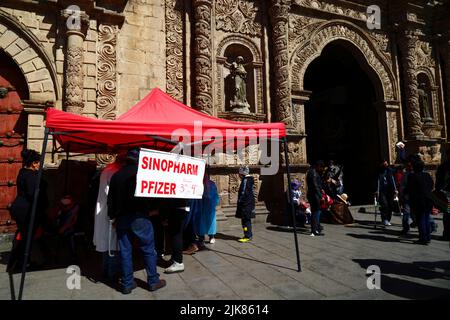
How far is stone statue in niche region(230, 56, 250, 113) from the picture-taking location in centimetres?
873

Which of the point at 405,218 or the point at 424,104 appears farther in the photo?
the point at 424,104

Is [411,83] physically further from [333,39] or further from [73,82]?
[73,82]

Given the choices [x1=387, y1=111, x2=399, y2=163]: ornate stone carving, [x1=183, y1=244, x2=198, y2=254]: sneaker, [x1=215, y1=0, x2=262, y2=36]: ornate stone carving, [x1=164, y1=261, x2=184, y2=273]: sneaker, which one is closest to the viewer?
[x1=164, y1=261, x2=184, y2=273]: sneaker

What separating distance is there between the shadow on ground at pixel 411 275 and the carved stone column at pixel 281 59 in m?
5.21

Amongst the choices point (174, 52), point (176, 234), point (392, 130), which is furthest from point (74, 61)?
point (392, 130)

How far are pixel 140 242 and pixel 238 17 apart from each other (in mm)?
7879

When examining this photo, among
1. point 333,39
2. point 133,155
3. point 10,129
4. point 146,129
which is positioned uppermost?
point 333,39

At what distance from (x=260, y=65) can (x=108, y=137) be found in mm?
5884

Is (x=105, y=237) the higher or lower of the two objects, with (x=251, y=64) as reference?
lower

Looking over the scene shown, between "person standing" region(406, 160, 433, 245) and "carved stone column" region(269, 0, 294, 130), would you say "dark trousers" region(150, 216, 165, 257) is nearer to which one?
"person standing" region(406, 160, 433, 245)

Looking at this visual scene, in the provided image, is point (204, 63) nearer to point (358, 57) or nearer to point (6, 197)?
point (6, 197)

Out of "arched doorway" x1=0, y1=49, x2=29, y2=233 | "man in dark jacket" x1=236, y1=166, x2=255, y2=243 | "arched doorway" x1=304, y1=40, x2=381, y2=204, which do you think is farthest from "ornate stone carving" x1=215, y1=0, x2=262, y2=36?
"arched doorway" x1=0, y1=49, x2=29, y2=233

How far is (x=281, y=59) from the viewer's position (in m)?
9.02
